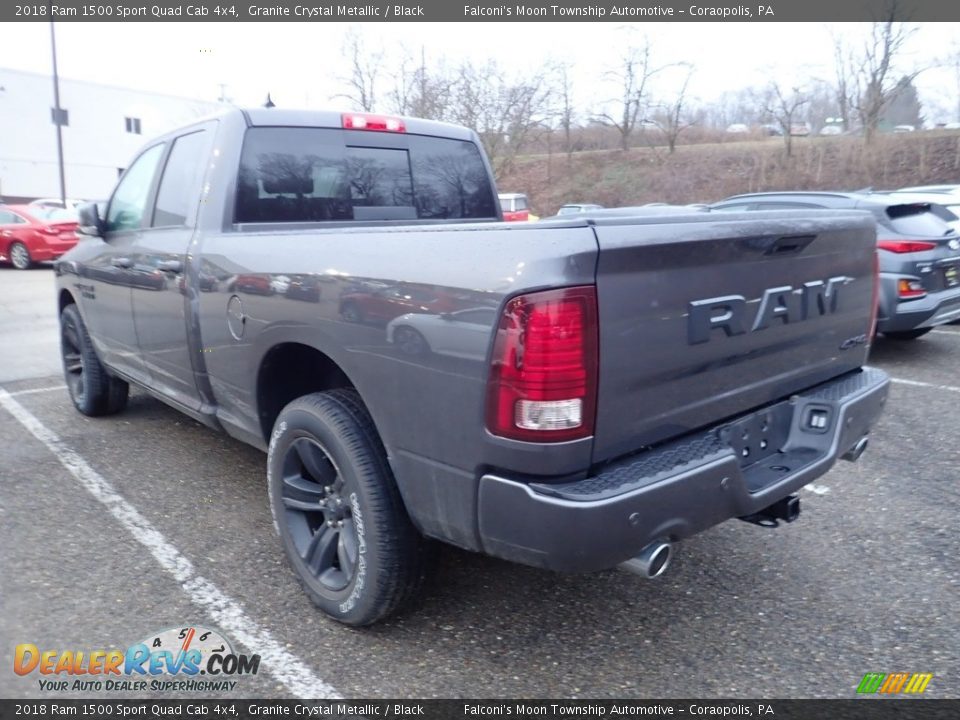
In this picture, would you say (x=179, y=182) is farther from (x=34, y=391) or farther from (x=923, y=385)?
(x=923, y=385)

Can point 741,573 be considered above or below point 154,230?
below

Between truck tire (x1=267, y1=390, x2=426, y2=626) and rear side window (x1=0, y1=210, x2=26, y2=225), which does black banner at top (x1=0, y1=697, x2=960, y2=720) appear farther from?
rear side window (x1=0, y1=210, x2=26, y2=225)

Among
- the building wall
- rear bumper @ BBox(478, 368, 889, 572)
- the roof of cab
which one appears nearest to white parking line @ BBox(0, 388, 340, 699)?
rear bumper @ BBox(478, 368, 889, 572)

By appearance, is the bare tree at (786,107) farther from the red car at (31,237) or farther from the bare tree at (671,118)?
the red car at (31,237)

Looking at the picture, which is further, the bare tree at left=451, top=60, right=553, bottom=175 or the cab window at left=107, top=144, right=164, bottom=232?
the bare tree at left=451, top=60, right=553, bottom=175

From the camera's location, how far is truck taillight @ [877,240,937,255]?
271 inches

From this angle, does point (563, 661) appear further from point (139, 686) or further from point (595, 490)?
point (139, 686)

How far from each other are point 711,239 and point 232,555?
2442mm

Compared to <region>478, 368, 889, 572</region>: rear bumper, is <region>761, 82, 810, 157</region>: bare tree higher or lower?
higher

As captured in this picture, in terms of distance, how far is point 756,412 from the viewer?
8.99ft

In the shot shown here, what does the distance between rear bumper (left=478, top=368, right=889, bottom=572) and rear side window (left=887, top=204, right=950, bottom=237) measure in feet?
17.7

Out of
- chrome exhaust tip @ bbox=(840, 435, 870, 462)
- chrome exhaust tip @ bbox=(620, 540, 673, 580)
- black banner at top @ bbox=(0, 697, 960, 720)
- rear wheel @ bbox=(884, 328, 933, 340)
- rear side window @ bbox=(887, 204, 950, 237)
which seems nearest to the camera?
chrome exhaust tip @ bbox=(620, 540, 673, 580)

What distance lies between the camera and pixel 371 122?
3916 mm

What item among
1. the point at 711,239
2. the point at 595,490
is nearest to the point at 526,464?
the point at 595,490
